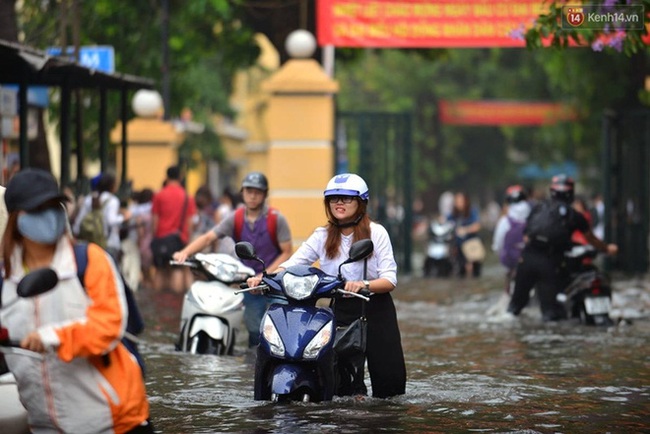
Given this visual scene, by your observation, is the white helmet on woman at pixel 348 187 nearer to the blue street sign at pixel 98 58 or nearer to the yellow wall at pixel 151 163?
the blue street sign at pixel 98 58

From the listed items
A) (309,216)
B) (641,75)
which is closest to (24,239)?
(309,216)

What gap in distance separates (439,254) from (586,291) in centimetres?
1332

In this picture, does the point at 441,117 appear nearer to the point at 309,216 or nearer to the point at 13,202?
the point at 309,216

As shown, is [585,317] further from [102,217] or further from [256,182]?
[102,217]

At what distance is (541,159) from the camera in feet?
174

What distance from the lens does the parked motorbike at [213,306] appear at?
12445mm

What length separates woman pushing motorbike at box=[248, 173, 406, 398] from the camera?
376 inches

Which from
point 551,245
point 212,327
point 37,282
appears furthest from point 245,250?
point 551,245

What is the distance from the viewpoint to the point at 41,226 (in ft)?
19.1

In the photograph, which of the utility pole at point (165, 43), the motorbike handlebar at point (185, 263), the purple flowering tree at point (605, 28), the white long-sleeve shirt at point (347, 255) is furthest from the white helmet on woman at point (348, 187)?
the utility pole at point (165, 43)

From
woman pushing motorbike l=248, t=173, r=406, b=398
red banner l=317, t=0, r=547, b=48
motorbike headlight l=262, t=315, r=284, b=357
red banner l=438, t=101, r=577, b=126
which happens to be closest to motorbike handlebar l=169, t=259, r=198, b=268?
woman pushing motorbike l=248, t=173, r=406, b=398

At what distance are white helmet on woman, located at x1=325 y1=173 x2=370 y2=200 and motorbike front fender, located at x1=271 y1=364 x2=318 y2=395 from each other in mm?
1131

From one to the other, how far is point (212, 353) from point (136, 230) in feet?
29.9

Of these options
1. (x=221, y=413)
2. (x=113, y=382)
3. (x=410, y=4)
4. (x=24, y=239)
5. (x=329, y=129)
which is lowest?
(x=221, y=413)
